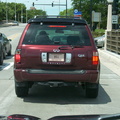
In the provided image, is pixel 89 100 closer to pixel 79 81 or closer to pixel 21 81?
pixel 79 81

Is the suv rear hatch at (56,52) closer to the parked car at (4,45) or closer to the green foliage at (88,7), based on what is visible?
the parked car at (4,45)

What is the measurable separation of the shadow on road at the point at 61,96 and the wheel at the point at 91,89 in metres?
0.12

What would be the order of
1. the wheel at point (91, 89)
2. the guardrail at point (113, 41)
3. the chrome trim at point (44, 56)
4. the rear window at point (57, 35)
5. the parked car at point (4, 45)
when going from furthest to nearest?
the guardrail at point (113, 41) → the parked car at point (4, 45) → the wheel at point (91, 89) → the rear window at point (57, 35) → the chrome trim at point (44, 56)

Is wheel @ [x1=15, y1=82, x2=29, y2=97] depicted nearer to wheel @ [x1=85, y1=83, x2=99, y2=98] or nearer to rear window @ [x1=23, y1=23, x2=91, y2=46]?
rear window @ [x1=23, y1=23, x2=91, y2=46]

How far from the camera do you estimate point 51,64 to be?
6.14m

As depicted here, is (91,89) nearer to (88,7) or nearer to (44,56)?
(44,56)

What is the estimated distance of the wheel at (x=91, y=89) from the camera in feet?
21.6

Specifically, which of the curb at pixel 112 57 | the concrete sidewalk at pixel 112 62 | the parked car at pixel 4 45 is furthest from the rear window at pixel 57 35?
the parked car at pixel 4 45

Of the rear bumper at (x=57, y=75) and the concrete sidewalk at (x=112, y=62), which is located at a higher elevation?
the rear bumper at (x=57, y=75)

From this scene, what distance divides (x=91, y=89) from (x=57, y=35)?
1.51 m

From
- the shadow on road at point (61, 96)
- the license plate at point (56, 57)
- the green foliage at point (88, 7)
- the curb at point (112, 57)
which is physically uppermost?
the green foliage at point (88, 7)

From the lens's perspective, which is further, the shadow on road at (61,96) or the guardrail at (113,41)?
the guardrail at (113,41)

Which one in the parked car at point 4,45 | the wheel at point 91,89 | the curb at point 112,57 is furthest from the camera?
the parked car at point 4,45

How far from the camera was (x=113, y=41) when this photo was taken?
16000 mm
